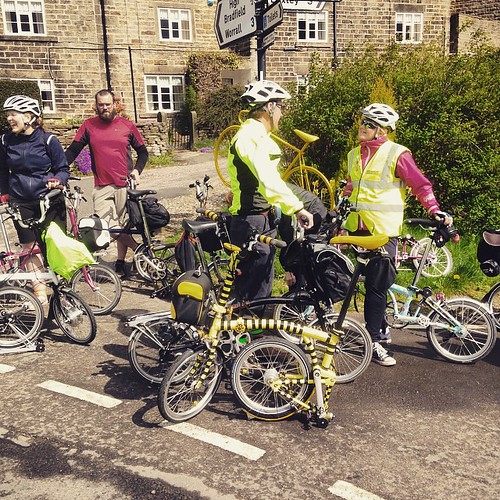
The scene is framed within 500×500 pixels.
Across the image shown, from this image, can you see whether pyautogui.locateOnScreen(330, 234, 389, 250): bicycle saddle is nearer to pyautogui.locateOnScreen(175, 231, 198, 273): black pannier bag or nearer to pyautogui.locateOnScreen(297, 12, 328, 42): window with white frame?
pyautogui.locateOnScreen(175, 231, 198, 273): black pannier bag

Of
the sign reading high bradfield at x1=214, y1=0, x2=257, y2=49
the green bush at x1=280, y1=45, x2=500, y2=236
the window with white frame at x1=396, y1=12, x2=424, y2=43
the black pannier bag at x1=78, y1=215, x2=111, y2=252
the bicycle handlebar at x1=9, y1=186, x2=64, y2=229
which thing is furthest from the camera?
the window with white frame at x1=396, y1=12, x2=424, y2=43

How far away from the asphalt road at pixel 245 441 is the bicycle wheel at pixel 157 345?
16cm

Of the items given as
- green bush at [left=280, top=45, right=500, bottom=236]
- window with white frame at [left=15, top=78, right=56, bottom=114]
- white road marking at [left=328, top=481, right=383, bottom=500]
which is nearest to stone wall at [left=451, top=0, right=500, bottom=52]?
window with white frame at [left=15, top=78, right=56, bottom=114]

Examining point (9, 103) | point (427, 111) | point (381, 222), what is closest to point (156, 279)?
point (9, 103)

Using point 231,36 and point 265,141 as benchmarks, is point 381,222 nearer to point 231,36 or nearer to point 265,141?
point 265,141

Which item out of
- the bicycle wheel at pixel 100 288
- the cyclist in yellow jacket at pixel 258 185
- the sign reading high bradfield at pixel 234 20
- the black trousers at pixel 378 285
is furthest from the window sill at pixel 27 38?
the black trousers at pixel 378 285

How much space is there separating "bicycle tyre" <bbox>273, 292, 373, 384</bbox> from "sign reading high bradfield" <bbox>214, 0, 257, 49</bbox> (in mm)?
3400

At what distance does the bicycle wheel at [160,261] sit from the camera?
6.68 meters

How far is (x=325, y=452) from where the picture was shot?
139 inches

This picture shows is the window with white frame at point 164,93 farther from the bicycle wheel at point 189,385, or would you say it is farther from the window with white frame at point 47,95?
the bicycle wheel at point 189,385

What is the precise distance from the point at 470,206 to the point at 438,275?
1834 mm

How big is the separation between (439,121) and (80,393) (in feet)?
21.1

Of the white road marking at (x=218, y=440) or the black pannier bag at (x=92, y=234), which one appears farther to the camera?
the black pannier bag at (x=92, y=234)

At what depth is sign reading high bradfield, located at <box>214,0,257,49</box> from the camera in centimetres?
621
